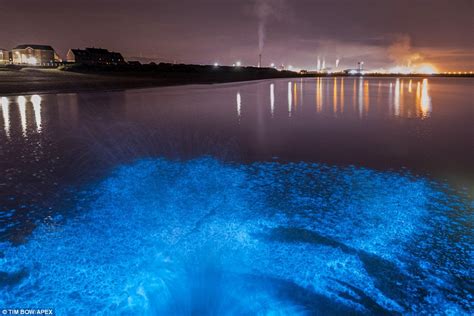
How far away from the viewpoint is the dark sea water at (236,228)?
3459mm

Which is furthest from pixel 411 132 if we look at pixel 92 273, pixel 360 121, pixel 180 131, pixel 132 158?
pixel 92 273

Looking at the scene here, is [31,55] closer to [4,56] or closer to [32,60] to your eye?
[32,60]

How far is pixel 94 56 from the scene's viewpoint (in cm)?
11862

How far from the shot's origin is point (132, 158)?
861 cm

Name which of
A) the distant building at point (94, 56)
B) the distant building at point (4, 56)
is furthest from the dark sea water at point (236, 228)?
the distant building at point (94, 56)

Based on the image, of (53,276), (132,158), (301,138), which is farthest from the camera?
(301,138)

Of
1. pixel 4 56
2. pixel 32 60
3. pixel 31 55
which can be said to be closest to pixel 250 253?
pixel 32 60

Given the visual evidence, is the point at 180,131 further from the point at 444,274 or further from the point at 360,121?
the point at 444,274

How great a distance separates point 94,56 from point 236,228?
421 feet

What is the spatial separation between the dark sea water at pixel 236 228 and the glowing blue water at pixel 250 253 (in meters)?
0.02

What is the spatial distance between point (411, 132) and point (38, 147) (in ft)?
38.6

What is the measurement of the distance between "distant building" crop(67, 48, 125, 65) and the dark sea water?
10920 cm

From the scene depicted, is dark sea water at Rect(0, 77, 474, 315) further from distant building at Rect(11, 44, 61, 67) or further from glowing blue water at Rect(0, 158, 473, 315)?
distant building at Rect(11, 44, 61, 67)

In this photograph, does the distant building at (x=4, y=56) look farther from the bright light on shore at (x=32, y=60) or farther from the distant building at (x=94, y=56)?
the distant building at (x=94, y=56)
